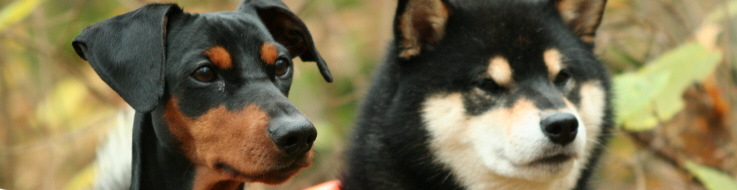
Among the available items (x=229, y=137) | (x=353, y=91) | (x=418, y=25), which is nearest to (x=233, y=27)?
(x=229, y=137)

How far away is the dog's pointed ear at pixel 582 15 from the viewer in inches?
132

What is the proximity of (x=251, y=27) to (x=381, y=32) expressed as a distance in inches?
160

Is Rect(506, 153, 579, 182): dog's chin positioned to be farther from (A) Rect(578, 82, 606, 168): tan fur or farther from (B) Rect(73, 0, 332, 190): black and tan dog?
(B) Rect(73, 0, 332, 190): black and tan dog

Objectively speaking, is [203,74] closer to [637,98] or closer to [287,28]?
[287,28]

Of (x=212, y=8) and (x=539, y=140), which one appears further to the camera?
(x=212, y=8)

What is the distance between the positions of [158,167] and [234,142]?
17.0 inches

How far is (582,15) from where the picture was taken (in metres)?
3.40

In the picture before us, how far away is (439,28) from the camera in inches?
126

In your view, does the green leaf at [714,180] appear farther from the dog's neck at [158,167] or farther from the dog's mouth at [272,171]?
the dog's neck at [158,167]

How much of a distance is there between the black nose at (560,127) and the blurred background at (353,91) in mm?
851

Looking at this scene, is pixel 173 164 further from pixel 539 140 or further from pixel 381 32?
pixel 381 32

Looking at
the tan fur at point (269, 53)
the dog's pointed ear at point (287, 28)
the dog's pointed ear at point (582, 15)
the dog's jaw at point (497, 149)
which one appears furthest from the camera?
the dog's pointed ear at point (582, 15)

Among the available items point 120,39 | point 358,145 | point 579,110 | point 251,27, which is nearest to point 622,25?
point 579,110

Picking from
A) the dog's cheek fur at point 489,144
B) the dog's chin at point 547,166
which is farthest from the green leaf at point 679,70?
the dog's chin at point 547,166
